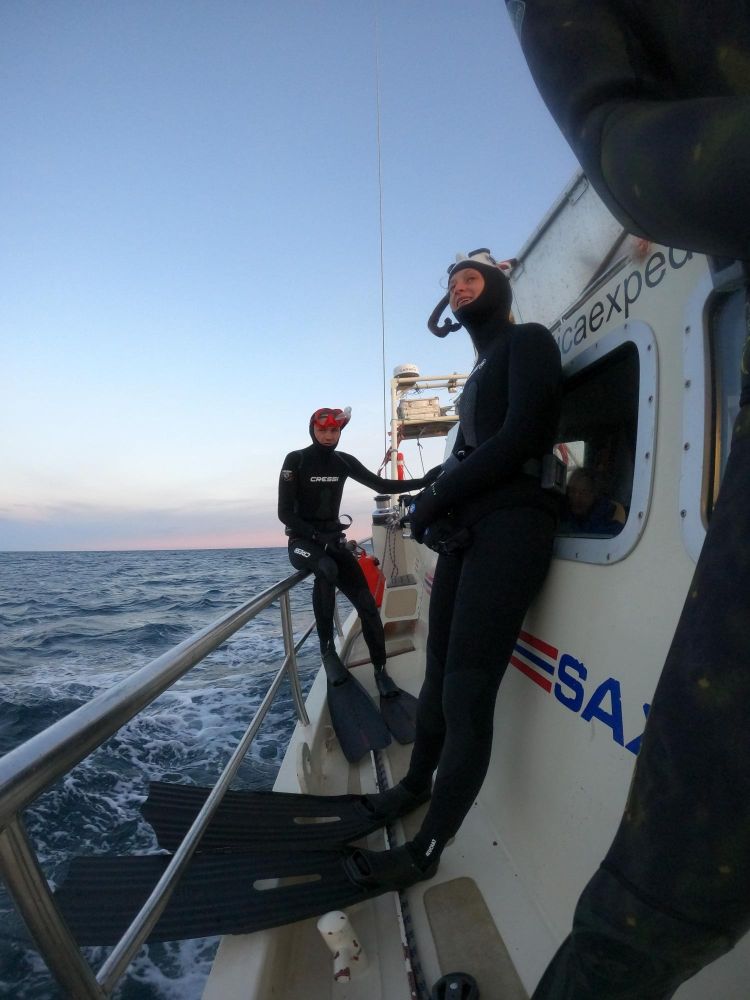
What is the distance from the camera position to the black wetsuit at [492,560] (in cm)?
152

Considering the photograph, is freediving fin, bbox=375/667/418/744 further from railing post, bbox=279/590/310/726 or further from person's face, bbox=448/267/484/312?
person's face, bbox=448/267/484/312

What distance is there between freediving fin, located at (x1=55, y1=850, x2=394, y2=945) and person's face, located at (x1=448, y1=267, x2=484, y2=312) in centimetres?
208

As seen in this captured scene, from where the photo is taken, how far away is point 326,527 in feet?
14.2

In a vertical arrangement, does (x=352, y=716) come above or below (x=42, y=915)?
below

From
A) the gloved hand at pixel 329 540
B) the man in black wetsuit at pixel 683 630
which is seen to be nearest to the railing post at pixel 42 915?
the man in black wetsuit at pixel 683 630

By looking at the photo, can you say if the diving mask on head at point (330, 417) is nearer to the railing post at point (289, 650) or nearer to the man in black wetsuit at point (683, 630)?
the railing post at point (289, 650)

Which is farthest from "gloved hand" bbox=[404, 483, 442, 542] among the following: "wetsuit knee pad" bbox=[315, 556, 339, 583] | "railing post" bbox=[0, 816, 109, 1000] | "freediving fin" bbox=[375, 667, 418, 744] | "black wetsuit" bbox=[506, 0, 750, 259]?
"wetsuit knee pad" bbox=[315, 556, 339, 583]

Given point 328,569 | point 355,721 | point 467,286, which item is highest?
point 467,286

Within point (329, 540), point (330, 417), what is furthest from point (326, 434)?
point (329, 540)

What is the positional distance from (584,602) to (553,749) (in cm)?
49

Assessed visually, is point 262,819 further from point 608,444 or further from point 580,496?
point 608,444

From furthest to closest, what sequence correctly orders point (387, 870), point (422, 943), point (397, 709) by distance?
point (397, 709), point (387, 870), point (422, 943)

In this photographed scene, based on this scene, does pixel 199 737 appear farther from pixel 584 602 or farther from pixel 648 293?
pixel 648 293

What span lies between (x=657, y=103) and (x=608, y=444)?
3.67 feet
